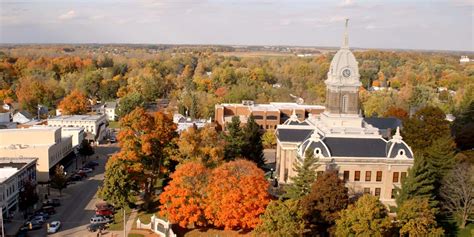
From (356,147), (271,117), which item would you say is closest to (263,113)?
(271,117)

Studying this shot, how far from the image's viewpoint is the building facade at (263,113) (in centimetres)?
8288

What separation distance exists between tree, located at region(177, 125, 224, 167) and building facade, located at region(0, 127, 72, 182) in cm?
1854

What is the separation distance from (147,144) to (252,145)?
46.8ft

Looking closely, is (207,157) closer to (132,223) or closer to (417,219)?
(132,223)

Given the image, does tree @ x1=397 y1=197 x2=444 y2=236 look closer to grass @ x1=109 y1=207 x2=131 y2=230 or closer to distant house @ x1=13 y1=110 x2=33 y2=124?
grass @ x1=109 y1=207 x2=131 y2=230

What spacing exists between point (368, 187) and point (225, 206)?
1613 centimetres

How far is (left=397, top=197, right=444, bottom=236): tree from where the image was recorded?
3781 centimetres

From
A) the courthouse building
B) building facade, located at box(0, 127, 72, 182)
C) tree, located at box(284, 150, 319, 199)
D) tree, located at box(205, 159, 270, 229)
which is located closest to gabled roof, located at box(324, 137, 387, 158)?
the courthouse building

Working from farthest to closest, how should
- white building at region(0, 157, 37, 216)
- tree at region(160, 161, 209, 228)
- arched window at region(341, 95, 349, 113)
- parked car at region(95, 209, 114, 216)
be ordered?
arched window at region(341, 95, 349, 113)
parked car at region(95, 209, 114, 216)
white building at region(0, 157, 37, 216)
tree at region(160, 161, 209, 228)

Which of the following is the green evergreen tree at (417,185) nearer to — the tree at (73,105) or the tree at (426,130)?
the tree at (426,130)

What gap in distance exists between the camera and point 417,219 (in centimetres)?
3831

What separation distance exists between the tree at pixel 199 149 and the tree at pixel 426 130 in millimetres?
22228

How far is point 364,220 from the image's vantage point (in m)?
35.8

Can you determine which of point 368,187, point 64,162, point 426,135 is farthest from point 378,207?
point 64,162
